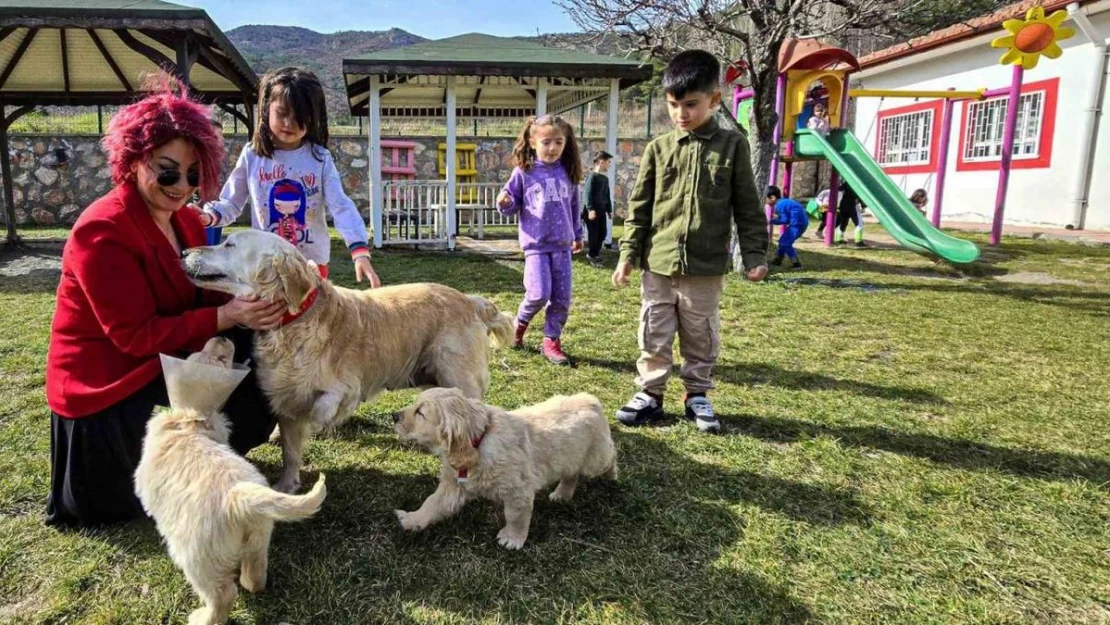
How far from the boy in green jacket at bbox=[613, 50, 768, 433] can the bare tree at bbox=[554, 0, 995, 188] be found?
→ 17.9 feet

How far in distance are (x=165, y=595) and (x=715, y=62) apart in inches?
142

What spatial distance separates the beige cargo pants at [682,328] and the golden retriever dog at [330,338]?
1.10m

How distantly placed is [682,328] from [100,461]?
3043 mm

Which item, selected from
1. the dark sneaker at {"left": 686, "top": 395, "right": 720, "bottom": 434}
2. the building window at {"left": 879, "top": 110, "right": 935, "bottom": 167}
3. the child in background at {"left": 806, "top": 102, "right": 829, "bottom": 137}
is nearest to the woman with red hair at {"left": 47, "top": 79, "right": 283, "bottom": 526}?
the dark sneaker at {"left": 686, "top": 395, "right": 720, "bottom": 434}

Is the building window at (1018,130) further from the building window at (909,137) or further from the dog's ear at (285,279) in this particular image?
the dog's ear at (285,279)

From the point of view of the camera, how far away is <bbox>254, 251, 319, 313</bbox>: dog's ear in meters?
2.62

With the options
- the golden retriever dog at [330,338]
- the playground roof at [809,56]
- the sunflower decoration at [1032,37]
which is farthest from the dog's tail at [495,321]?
the sunflower decoration at [1032,37]

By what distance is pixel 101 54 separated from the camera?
38.9 ft

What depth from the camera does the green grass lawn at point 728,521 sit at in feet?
7.45

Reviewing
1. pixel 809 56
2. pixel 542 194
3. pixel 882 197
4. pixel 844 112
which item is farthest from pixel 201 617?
pixel 844 112

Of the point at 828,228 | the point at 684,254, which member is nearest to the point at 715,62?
the point at 684,254

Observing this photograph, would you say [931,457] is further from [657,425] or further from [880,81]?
[880,81]

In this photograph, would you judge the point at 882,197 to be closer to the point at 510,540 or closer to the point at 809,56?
the point at 809,56

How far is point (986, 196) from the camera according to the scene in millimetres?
18109
